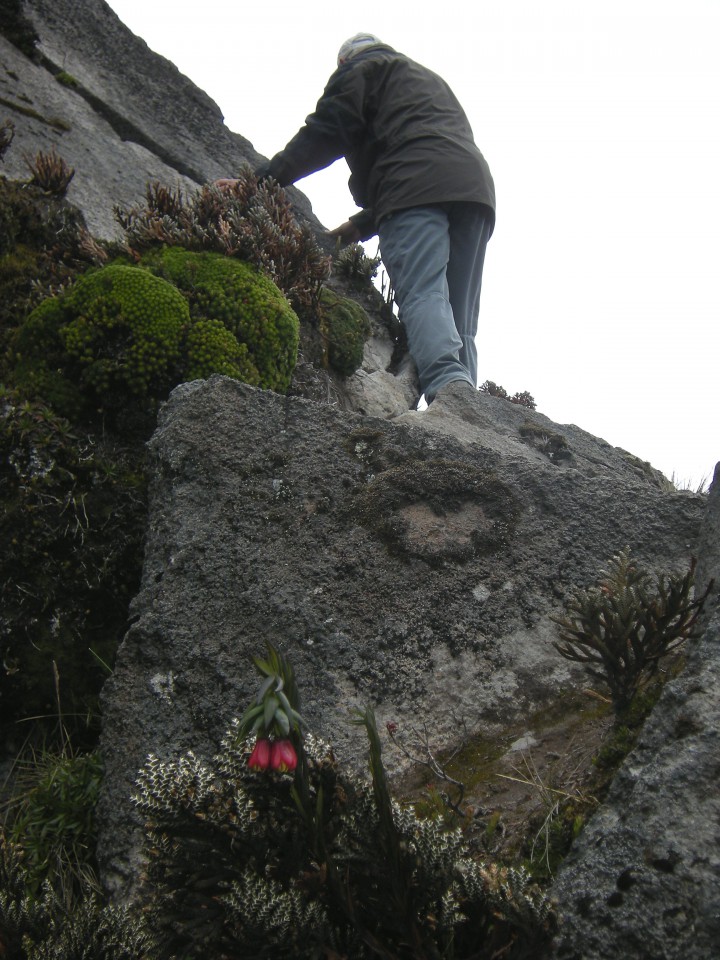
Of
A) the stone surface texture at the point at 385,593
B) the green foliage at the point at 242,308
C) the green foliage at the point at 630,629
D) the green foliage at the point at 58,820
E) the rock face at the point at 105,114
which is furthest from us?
the rock face at the point at 105,114

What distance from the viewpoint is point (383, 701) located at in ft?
10.1

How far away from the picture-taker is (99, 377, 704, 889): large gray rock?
3.07 m

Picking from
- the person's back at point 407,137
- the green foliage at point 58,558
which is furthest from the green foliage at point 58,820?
the person's back at point 407,137

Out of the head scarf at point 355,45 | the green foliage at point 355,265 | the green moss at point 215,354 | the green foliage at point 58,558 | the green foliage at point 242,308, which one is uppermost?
the head scarf at point 355,45

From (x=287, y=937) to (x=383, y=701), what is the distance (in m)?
1.22

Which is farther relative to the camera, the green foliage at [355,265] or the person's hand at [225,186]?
the green foliage at [355,265]

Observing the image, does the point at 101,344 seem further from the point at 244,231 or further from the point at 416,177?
the point at 416,177

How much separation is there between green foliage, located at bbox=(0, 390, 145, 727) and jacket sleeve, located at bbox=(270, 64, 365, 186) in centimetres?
433

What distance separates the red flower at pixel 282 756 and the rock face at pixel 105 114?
6.14m

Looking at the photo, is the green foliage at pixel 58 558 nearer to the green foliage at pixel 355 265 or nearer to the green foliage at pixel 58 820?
the green foliage at pixel 58 820

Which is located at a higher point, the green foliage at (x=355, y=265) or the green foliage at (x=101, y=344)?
the green foliage at (x=355, y=265)

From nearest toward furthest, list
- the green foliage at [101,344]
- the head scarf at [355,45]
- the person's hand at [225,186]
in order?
the green foliage at [101,344] < the person's hand at [225,186] < the head scarf at [355,45]

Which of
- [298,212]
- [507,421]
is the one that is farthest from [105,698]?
[298,212]

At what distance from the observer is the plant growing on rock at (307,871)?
6.36ft
